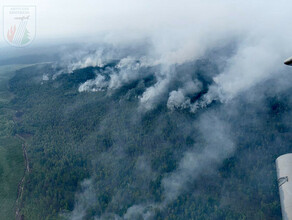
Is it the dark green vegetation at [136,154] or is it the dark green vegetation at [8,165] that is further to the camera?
Result: the dark green vegetation at [8,165]

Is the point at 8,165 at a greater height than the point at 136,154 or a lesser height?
lesser

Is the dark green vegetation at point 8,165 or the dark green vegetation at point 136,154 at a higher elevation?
the dark green vegetation at point 136,154

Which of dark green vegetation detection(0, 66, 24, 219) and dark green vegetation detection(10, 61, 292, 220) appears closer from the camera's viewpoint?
dark green vegetation detection(10, 61, 292, 220)

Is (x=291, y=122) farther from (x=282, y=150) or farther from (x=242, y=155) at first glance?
(x=242, y=155)

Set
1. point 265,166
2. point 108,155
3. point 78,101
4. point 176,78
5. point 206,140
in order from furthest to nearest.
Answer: point 176,78 < point 78,101 < point 206,140 < point 108,155 < point 265,166

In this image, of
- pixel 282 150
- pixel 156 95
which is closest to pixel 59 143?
pixel 156 95

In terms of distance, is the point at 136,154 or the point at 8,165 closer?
the point at 8,165

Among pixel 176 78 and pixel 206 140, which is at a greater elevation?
pixel 176 78

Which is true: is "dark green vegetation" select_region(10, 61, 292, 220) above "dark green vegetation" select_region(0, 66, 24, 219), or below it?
above
